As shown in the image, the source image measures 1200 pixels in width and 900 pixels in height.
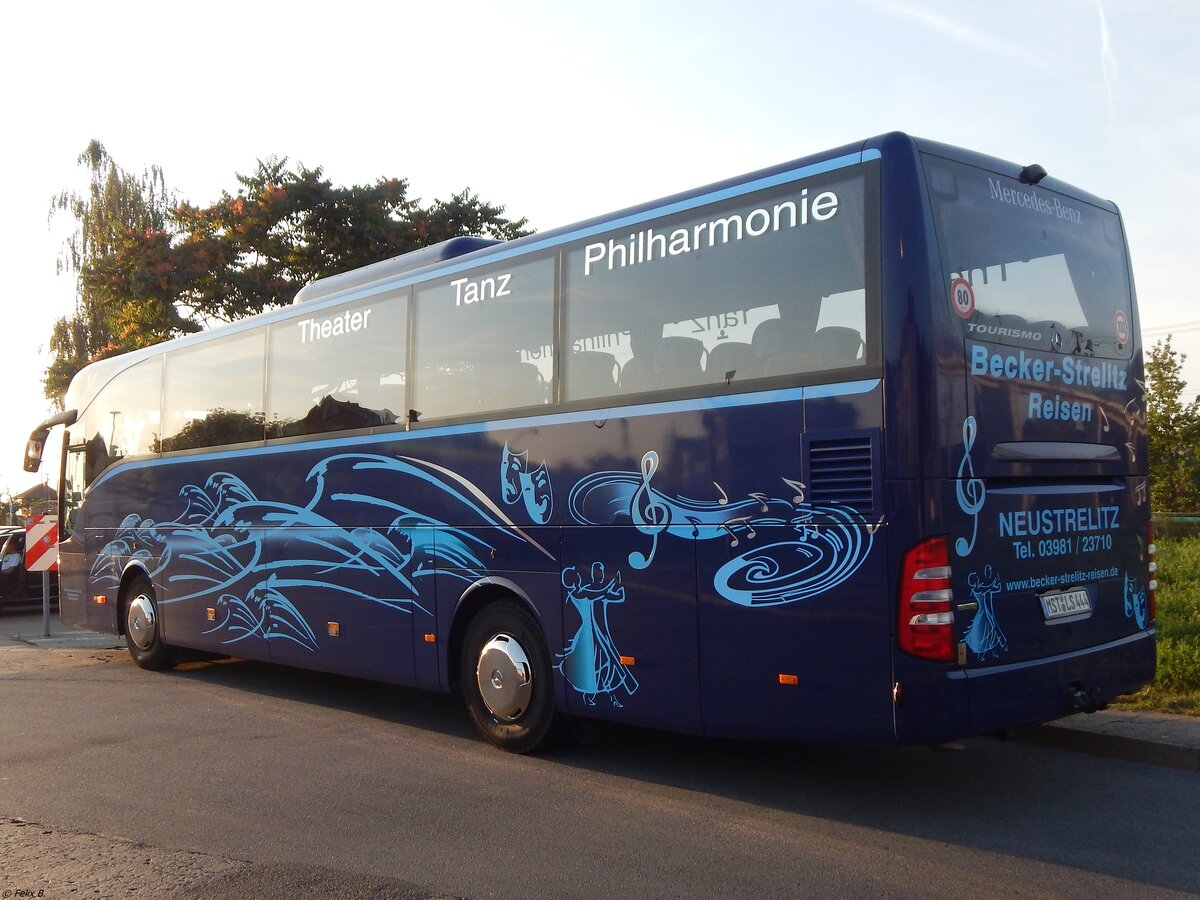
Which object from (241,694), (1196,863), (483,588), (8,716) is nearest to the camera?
(1196,863)

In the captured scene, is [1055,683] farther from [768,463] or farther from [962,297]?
[962,297]

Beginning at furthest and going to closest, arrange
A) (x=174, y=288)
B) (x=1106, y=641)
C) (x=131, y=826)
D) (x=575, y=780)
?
1. (x=174, y=288)
2. (x=575, y=780)
3. (x=1106, y=641)
4. (x=131, y=826)

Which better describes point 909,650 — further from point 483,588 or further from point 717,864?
point 483,588

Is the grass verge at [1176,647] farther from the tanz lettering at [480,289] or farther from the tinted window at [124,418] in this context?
the tinted window at [124,418]

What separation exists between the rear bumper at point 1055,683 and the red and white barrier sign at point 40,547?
1348 cm

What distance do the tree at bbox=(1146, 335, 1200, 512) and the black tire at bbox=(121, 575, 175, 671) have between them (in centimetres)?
3304

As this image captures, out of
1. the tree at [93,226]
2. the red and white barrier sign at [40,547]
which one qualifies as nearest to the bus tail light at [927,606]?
the red and white barrier sign at [40,547]

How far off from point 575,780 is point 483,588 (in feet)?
5.26

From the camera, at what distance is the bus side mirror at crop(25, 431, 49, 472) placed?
14039 millimetres

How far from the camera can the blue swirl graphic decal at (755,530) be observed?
231 inches

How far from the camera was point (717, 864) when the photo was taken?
209 inches

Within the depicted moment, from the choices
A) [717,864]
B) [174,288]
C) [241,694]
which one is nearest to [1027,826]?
[717,864]

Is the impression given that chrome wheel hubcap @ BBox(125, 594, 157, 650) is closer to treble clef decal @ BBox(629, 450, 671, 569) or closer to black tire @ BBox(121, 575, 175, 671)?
black tire @ BBox(121, 575, 175, 671)

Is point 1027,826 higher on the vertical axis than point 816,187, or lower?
lower
